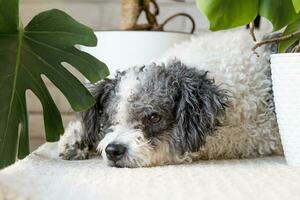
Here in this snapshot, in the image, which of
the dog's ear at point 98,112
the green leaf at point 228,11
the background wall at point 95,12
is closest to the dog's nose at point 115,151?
the dog's ear at point 98,112

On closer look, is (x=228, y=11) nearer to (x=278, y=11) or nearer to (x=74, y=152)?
(x=278, y=11)

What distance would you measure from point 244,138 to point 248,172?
192 mm

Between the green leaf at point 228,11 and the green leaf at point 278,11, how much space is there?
0.01m

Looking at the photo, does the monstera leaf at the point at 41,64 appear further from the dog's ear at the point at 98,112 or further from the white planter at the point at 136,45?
the white planter at the point at 136,45

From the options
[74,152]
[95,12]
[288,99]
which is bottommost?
[74,152]

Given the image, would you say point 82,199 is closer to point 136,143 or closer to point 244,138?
Answer: point 136,143

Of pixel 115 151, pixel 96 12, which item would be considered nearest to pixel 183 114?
pixel 115 151

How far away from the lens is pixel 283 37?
96 cm

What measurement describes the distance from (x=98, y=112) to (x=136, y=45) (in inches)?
13.8

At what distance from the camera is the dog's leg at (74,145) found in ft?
3.61

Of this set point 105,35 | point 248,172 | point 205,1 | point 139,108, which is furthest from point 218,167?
point 105,35

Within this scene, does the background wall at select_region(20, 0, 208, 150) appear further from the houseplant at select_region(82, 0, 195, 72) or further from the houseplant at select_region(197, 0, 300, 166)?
the houseplant at select_region(197, 0, 300, 166)

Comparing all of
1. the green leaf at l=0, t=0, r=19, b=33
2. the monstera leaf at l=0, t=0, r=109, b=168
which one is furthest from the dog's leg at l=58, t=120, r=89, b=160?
the green leaf at l=0, t=0, r=19, b=33

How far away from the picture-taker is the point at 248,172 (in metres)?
0.89
